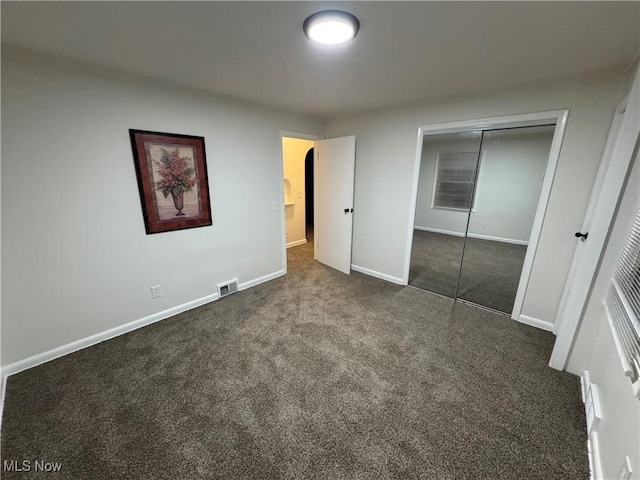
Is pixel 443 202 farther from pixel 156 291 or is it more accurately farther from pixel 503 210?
pixel 156 291

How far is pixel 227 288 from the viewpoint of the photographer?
2.97 metres

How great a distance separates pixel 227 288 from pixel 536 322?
3311 mm

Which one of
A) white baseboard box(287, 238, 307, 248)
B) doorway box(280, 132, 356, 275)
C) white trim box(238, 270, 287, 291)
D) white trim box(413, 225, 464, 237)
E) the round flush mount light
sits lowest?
white trim box(238, 270, 287, 291)

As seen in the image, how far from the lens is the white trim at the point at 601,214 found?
144 cm

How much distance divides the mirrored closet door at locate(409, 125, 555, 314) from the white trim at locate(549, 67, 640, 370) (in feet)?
3.23

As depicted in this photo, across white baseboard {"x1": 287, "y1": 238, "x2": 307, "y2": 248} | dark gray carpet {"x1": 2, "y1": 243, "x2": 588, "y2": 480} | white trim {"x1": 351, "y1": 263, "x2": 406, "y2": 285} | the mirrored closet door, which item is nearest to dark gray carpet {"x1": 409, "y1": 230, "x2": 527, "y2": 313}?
the mirrored closet door

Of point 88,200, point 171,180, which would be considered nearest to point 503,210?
point 171,180

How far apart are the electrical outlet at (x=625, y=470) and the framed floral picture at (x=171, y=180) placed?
3143 mm

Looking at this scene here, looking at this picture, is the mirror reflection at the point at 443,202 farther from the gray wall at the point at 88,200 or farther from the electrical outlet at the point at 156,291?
the electrical outlet at the point at 156,291

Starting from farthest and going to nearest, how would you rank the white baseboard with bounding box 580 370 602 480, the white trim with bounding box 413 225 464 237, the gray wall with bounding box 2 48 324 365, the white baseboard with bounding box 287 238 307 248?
1. the white baseboard with bounding box 287 238 307 248
2. the white trim with bounding box 413 225 464 237
3. the gray wall with bounding box 2 48 324 365
4. the white baseboard with bounding box 580 370 602 480

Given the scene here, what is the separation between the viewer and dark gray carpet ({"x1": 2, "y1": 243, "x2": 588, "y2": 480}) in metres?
1.26

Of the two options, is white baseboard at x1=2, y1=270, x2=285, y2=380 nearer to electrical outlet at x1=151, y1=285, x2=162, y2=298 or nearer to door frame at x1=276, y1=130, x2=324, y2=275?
electrical outlet at x1=151, y1=285, x2=162, y2=298

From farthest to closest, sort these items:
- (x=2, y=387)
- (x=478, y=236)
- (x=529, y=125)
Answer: (x=478, y=236), (x=529, y=125), (x=2, y=387)

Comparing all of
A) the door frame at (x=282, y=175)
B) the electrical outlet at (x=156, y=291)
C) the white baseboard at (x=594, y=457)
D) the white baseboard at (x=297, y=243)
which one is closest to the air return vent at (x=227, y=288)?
the electrical outlet at (x=156, y=291)
